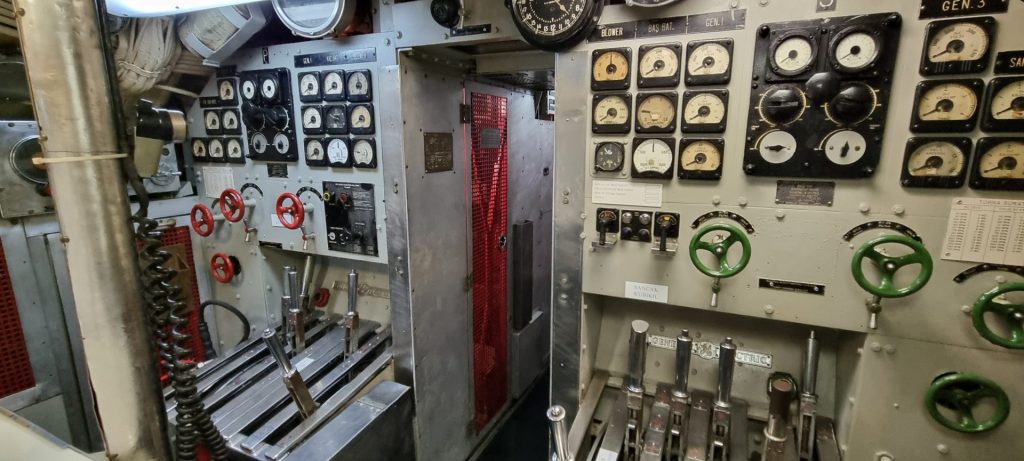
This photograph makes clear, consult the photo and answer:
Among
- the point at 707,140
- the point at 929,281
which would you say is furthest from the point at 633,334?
the point at 929,281

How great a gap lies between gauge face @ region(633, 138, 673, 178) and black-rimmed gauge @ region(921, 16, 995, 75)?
24.8 inches

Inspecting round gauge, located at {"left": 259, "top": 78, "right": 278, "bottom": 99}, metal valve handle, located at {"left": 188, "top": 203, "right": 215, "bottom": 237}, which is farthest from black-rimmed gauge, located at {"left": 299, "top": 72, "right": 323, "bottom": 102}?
metal valve handle, located at {"left": 188, "top": 203, "right": 215, "bottom": 237}

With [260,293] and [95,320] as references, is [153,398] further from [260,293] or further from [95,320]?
[260,293]

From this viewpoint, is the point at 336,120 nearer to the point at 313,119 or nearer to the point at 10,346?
the point at 313,119

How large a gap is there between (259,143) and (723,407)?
2.50m

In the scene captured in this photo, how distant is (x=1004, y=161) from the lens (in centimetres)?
108

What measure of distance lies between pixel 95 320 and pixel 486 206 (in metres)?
1.83

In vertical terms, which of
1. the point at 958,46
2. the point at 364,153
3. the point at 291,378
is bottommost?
the point at 291,378

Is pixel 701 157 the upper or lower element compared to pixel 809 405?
upper

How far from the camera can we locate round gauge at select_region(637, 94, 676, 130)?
4.46 ft

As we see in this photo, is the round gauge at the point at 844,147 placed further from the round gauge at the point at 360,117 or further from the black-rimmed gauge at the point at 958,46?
the round gauge at the point at 360,117

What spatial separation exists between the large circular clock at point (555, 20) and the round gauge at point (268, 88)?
4.71ft

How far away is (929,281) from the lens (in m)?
1.19

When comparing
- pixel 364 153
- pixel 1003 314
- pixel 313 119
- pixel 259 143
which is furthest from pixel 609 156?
pixel 259 143
